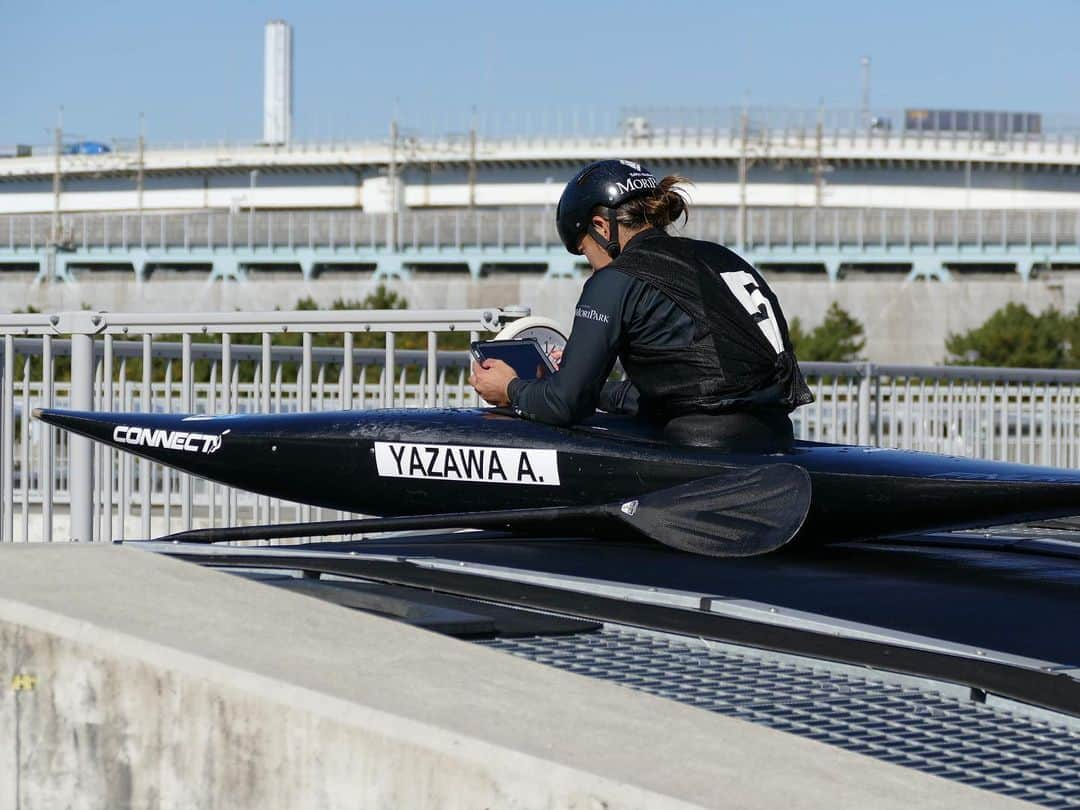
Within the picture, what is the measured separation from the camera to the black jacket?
4949 millimetres

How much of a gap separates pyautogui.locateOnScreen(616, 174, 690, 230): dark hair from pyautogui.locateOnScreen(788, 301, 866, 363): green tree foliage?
41.6 metres

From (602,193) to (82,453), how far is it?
3.03 metres

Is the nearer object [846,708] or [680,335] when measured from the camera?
[846,708]

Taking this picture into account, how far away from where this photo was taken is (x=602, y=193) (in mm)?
5238

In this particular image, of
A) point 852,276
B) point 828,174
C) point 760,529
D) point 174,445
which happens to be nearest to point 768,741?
point 760,529

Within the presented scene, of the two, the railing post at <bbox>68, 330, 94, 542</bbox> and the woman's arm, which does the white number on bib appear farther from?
the railing post at <bbox>68, 330, 94, 542</bbox>

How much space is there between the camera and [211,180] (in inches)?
3866

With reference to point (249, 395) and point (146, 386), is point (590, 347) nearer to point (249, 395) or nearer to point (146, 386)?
point (146, 386)

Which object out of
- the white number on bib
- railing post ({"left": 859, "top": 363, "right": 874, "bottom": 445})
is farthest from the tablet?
railing post ({"left": 859, "top": 363, "right": 874, "bottom": 445})

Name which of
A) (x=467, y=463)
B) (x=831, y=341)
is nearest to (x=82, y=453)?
(x=467, y=463)

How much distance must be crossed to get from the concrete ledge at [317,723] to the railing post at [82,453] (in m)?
3.43

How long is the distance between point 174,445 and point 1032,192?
291ft

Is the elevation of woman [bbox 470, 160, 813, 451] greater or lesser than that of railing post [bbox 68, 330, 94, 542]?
greater

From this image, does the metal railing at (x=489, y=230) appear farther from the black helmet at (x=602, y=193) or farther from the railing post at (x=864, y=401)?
the black helmet at (x=602, y=193)
